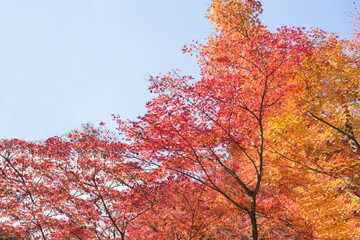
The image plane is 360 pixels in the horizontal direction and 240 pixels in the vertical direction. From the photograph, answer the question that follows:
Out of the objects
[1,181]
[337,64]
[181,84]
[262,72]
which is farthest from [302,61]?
[1,181]

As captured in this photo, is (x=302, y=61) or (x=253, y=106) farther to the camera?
(x=302, y=61)

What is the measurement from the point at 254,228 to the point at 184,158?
334 centimetres

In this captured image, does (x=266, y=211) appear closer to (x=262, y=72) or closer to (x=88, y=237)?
(x=262, y=72)

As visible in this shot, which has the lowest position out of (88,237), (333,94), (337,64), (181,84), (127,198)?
(88,237)

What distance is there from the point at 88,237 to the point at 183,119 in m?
6.82

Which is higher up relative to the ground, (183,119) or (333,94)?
(333,94)

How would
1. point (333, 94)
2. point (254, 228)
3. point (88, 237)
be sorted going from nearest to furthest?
point (254, 228) → point (88, 237) → point (333, 94)

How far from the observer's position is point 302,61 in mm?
12883

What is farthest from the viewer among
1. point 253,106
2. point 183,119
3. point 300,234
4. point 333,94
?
point 300,234

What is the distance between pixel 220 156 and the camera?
974 centimetres

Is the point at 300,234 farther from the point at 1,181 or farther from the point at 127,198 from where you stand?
the point at 1,181

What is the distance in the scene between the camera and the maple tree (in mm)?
8914

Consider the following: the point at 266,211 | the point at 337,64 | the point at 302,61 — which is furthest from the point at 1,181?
the point at 337,64

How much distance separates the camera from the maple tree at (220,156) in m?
8.91
